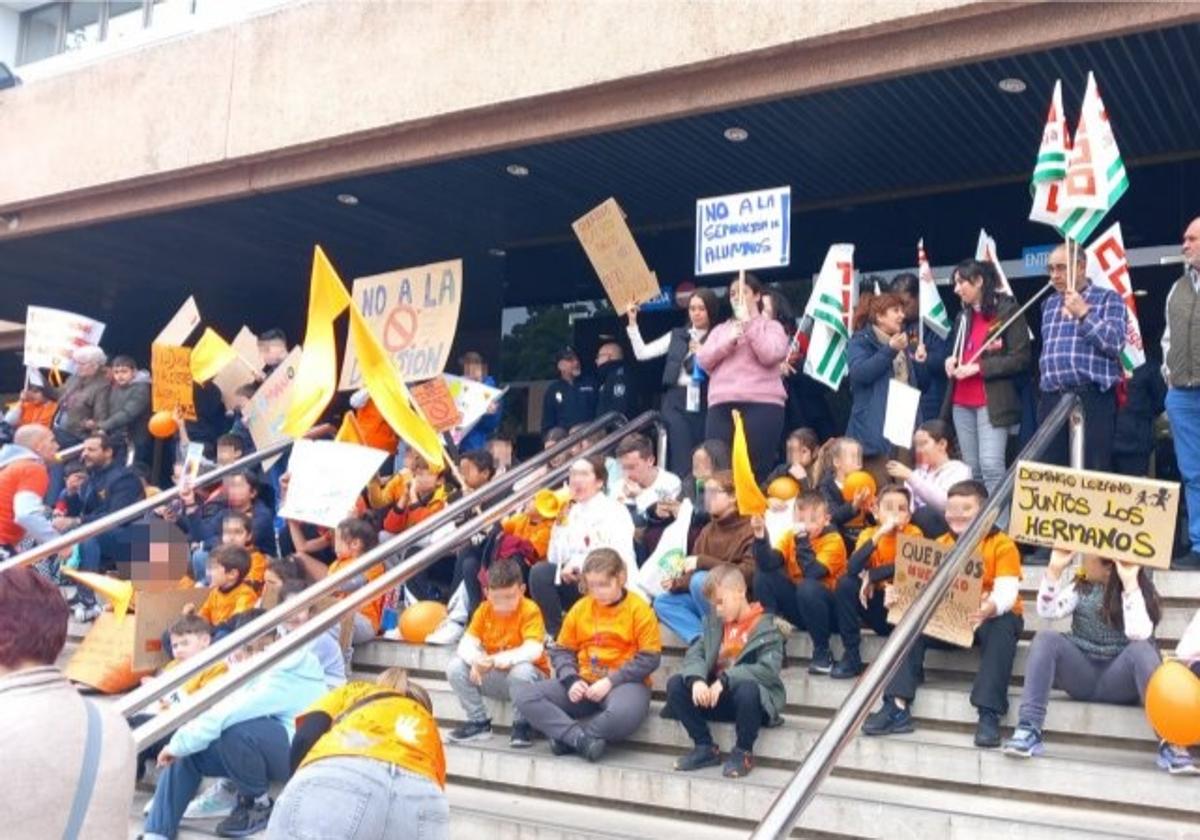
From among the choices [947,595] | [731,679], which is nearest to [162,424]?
[731,679]

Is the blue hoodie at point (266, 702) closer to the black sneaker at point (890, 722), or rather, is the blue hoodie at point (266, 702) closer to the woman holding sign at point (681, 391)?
the black sneaker at point (890, 722)

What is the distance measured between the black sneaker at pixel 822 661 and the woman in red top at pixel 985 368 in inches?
80.8

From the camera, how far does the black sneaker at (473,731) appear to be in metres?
7.79

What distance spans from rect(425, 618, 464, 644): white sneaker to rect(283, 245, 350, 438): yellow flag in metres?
2.00

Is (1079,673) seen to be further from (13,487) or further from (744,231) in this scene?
(13,487)

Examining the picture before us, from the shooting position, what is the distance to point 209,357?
12.7m

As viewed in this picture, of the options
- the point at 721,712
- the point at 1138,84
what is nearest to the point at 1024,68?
the point at 1138,84

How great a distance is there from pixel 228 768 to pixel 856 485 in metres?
3.93

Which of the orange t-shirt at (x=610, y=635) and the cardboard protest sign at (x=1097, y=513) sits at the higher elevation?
the cardboard protest sign at (x=1097, y=513)

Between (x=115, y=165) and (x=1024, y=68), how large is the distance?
8339 mm

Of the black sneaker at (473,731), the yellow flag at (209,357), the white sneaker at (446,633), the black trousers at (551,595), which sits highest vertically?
the yellow flag at (209,357)

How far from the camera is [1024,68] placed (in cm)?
910

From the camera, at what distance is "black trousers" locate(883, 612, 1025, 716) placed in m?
6.48

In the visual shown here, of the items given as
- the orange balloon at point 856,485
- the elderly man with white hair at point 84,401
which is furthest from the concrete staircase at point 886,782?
the elderly man with white hair at point 84,401
